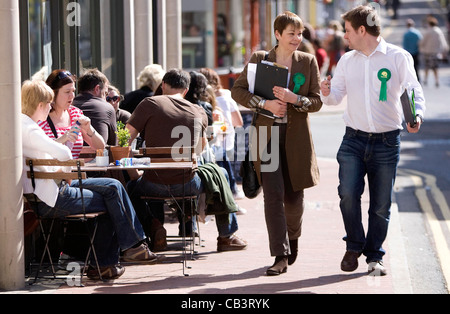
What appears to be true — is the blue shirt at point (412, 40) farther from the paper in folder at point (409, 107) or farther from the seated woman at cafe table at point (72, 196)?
the seated woman at cafe table at point (72, 196)

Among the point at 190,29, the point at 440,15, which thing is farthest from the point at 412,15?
the point at 190,29

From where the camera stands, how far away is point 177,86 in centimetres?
833

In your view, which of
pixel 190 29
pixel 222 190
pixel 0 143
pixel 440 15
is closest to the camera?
pixel 0 143

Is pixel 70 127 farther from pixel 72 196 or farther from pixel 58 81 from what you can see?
pixel 72 196

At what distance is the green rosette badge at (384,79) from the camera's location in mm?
Answer: 7164

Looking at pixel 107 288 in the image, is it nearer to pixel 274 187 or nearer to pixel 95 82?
pixel 274 187

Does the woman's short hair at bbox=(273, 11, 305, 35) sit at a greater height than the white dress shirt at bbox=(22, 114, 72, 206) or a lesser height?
greater

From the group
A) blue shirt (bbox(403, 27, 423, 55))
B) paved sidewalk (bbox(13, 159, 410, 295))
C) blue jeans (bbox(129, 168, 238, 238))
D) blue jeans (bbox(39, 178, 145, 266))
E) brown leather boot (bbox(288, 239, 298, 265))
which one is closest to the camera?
paved sidewalk (bbox(13, 159, 410, 295))

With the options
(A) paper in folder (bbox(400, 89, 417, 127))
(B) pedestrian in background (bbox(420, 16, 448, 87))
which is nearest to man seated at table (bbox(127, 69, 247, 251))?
(A) paper in folder (bbox(400, 89, 417, 127))

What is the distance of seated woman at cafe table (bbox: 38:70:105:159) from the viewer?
7.38 m

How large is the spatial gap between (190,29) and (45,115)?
14.1 m

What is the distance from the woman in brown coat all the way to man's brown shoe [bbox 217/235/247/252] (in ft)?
3.68

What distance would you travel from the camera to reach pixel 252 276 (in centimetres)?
741

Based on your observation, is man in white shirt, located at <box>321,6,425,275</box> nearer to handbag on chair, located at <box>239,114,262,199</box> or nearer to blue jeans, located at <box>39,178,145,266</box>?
handbag on chair, located at <box>239,114,262,199</box>
